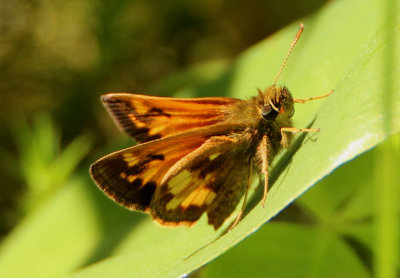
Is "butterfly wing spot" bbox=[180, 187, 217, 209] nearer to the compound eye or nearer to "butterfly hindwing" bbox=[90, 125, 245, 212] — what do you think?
"butterfly hindwing" bbox=[90, 125, 245, 212]

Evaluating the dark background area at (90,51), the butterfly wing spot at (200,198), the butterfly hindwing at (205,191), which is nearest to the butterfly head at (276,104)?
the butterfly hindwing at (205,191)

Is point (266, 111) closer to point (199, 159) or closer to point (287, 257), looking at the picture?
point (199, 159)

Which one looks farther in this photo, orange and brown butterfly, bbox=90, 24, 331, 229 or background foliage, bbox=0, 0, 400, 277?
orange and brown butterfly, bbox=90, 24, 331, 229

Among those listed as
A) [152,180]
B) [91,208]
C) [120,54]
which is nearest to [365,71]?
[152,180]

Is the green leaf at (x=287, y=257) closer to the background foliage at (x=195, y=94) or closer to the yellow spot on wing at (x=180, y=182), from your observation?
the background foliage at (x=195, y=94)

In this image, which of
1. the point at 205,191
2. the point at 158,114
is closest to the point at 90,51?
the point at 158,114

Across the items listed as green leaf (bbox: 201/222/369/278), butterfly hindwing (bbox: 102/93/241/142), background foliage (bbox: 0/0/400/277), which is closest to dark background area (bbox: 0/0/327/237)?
background foliage (bbox: 0/0/400/277)
